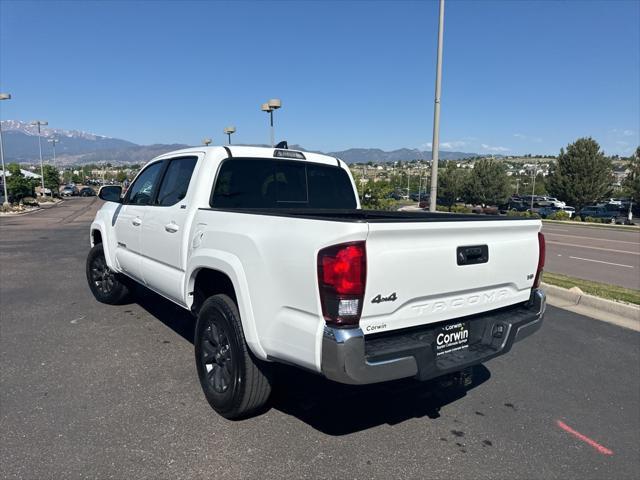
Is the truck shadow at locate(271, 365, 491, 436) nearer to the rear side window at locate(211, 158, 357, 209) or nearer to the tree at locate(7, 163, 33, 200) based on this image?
the rear side window at locate(211, 158, 357, 209)

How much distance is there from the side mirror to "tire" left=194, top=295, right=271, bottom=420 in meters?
2.82

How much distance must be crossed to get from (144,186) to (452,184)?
2322 inches

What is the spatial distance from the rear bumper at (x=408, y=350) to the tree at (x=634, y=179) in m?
47.2

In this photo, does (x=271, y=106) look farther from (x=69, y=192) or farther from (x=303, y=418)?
(x=69, y=192)

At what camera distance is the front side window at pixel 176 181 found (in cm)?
429

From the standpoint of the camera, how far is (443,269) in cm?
289

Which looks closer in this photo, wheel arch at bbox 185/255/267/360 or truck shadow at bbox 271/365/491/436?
wheel arch at bbox 185/255/267/360

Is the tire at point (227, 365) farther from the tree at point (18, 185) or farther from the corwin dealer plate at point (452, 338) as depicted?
the tree at point (18, 185)

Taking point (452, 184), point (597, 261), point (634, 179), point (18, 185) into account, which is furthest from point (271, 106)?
point (452, 184)

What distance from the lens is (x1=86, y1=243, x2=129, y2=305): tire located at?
6152mm

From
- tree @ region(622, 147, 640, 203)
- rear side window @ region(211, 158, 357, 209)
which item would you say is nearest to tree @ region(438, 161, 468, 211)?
tree @ region(622, 147, 640, 203)

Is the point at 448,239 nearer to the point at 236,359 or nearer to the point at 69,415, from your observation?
the point at 236,359

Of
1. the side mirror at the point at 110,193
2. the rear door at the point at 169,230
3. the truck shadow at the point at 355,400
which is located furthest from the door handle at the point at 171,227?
the side mirror at the point at 110,193

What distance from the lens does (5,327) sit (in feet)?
17.8
